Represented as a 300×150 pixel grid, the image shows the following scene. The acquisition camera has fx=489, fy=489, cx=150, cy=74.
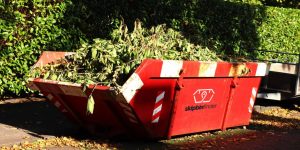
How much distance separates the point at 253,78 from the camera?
793 centimetres

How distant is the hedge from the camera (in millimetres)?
9086

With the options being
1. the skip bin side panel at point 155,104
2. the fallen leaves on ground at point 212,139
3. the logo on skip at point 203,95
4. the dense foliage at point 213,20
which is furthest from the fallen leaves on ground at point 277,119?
the skip bin side panel at point 155,104

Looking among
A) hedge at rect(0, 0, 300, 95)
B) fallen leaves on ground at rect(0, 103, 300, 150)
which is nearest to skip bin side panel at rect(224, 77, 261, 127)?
fallen leaves on ground at rect(0, 103, 300, 150)

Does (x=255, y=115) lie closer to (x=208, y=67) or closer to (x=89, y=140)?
(x=208, y=67)

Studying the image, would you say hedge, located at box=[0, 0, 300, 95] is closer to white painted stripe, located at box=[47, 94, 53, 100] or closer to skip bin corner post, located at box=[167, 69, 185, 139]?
skip bin corner post, located at box=[167, 69, 185, 139]

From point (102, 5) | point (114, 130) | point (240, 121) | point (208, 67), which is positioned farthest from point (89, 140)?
point (102, 5)

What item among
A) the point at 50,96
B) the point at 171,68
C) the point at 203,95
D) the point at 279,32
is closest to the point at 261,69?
the point at 203,95

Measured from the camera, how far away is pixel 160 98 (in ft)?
20.8

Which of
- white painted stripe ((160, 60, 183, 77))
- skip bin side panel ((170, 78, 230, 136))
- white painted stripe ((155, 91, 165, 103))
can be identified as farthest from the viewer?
skip bin side panel ((170, 78, 230, 136))

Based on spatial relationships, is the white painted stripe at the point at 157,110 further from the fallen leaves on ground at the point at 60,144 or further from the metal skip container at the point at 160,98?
the fallen leaves on ground at the point at 60,144

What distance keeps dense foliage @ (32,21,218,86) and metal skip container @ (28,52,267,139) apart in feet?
0.67

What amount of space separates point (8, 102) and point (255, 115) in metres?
4.94

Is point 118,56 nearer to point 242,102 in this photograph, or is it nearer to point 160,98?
point 160,98

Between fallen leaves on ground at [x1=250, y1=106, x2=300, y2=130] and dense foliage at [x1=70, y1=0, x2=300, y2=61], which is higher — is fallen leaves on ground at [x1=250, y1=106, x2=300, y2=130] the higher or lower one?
the lower one
